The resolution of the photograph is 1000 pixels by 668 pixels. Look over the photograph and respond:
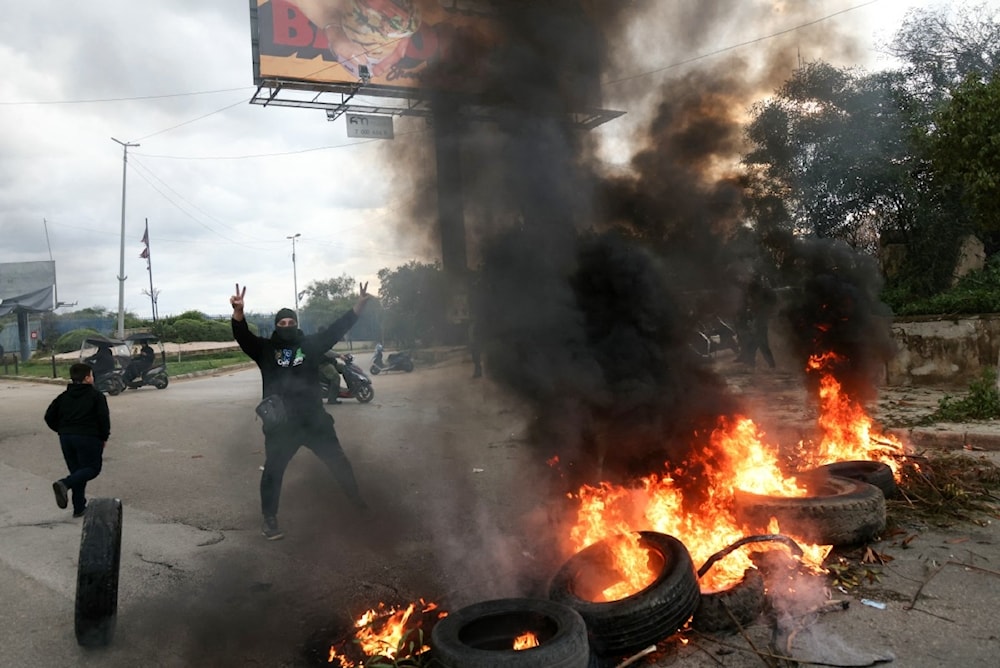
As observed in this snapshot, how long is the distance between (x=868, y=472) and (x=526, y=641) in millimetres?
3822

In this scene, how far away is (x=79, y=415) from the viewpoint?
6176mm

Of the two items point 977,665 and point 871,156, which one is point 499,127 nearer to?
point 977,665

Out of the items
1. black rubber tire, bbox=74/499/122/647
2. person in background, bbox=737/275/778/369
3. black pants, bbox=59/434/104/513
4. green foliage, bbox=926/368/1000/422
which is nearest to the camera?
black rubber tire, bbox=74/499/122/647

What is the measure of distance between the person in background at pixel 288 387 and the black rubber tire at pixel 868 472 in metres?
4.24

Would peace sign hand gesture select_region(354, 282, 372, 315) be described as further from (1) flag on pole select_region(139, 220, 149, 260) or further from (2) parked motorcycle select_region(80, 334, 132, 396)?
(1) flag on pole select_region(139, 220, 149, 260)

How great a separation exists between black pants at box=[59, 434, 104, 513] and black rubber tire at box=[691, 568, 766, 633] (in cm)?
548

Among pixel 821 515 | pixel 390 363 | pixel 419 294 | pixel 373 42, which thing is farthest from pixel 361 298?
pixel 390 363

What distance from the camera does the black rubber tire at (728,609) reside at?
3.47 m

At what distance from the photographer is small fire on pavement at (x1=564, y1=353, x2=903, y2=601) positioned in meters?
4.05

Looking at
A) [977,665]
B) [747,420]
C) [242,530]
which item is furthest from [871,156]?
[242,530]

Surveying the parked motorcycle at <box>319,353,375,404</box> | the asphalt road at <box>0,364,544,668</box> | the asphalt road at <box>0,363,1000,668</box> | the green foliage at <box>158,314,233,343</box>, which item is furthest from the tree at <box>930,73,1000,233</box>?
the green foliage at <box>158,314,233,343</box>

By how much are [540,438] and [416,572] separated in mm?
1429

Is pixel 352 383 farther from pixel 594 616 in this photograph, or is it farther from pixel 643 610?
pixel 643 610

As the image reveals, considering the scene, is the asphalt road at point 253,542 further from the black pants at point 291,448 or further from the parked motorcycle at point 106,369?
the parked motorcycle at point 106,369
